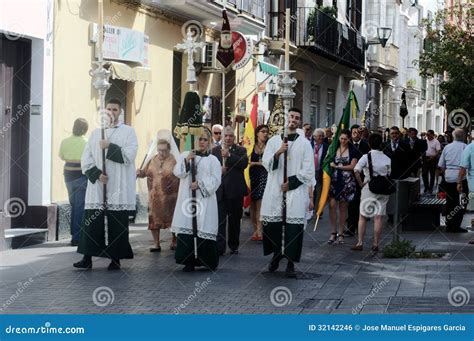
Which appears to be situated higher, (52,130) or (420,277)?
(52,130)

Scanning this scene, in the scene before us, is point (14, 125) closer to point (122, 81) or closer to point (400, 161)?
point (122, 81)

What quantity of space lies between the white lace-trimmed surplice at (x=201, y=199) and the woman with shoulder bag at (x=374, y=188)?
3036mm

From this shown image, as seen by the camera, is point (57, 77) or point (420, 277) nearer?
point (420, 277)

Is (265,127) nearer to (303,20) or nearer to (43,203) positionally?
(43,203)

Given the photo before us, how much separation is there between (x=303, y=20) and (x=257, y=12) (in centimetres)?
400

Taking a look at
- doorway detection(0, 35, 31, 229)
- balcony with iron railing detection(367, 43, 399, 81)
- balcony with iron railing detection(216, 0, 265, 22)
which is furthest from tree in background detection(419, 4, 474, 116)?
doorway detection(0, 35, 31, 229)

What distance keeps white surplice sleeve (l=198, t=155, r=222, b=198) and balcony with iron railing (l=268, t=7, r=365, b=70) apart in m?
17.2

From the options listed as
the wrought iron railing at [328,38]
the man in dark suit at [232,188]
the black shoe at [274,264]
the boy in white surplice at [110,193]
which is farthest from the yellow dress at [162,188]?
the wrought iron railing at [328,38]

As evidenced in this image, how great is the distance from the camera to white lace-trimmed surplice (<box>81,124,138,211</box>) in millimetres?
12680

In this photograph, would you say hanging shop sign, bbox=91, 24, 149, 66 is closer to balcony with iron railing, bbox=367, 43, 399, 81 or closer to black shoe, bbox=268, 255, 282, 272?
black shoe, bbox=268, 255, 282, 272

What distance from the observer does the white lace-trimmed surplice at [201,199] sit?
41.2ft

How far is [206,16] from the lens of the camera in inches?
899

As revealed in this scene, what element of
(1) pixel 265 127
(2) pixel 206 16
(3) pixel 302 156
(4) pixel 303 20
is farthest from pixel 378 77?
(3) pixel 302 156

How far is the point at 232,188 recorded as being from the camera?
577 inches
